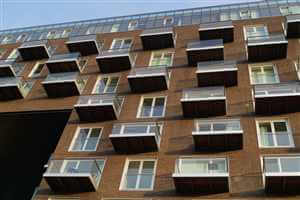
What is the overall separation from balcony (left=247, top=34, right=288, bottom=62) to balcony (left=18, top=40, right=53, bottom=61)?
17494 mm

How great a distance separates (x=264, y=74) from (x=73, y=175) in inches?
553

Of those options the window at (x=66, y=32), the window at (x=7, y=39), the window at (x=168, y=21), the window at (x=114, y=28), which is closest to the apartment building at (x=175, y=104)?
the window at (x=168, y=21)

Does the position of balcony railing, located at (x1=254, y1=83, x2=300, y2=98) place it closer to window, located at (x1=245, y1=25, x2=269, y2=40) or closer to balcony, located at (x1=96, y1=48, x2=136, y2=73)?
window, located at (x1=245, y1=25, x2=269, y2=40)

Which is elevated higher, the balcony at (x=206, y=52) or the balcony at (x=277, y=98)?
the balcony at (x=206, y=52)


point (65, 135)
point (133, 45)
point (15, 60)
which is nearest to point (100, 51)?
point (133, 45)

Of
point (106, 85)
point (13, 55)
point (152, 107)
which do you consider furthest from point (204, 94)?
point (13, 55)

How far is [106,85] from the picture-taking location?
2847 centimetres

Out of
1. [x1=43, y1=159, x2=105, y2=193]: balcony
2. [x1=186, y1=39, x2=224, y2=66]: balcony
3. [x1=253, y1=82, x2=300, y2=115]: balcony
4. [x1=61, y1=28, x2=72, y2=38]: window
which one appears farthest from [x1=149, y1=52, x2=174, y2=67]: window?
[x1=61, y1=28, x2=72, y2=38]: window

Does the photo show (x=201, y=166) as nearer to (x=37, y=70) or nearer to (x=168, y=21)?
(x=37, y=70)

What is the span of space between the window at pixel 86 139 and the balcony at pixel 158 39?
32.3 feet

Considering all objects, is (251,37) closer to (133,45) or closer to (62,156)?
(133,45)

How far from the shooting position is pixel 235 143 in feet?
66.4

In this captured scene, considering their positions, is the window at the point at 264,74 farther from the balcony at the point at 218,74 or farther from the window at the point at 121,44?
the window at the point at 121,44

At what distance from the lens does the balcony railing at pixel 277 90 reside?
69.6ft
